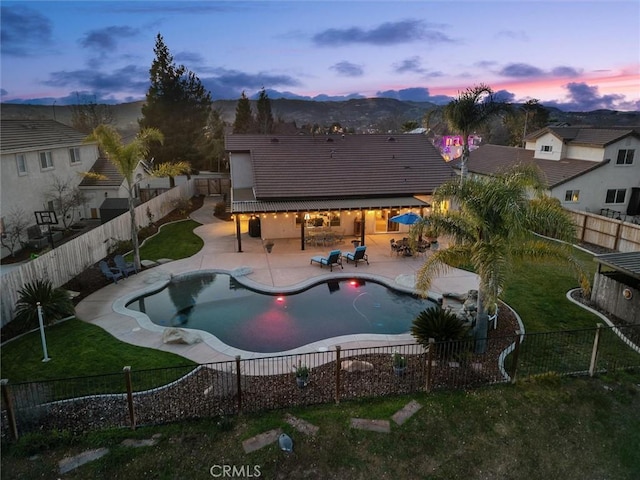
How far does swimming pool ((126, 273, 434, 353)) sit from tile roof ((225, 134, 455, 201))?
7186 mm

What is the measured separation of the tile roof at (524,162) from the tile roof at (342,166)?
4679 millimetres

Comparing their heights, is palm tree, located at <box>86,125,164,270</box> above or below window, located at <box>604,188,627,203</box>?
above

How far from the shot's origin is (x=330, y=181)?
77.8ft

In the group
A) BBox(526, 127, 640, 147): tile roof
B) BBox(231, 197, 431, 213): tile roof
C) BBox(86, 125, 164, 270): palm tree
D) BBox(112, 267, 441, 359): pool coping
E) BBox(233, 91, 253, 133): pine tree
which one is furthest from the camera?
BBox(233, 91, 253, 133): pine tree

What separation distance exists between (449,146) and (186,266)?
48778mm

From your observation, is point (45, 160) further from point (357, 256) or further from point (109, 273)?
point (357, 256)

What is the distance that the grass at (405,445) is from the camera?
6.98 m

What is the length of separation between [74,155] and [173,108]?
16.2 m

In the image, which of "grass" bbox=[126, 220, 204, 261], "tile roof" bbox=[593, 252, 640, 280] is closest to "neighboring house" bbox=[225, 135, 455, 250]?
"grass" bbox=[126, 220, 204, 261]

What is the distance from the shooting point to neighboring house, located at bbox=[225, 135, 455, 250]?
2211 centimetres

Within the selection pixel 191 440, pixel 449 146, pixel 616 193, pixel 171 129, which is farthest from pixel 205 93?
pixel 191 440

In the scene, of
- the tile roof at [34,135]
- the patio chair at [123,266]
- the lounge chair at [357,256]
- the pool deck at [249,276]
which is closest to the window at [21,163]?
the tile roof at [34,135]

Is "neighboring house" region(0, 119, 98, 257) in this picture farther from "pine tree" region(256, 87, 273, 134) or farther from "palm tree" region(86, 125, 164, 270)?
"pine tree" region(256, 87, 273, 134)

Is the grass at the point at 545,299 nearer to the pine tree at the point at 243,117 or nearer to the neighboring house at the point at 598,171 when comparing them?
the neighboring house at the point at 598,171
